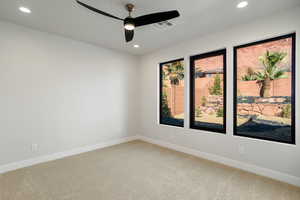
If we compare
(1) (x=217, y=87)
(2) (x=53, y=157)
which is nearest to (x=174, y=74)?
(1) (x=217, y=87)

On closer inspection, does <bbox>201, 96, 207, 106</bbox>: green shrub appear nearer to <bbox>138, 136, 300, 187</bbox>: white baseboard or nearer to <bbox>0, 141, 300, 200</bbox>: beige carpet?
<bbox>138, 136, 300, 187</bbox>: white baseboard

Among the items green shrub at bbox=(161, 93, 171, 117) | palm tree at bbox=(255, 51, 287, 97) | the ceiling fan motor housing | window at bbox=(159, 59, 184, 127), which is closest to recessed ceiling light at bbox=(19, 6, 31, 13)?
the ceiling fan motor housing

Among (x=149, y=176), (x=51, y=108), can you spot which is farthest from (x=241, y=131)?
(x=51, y=108)

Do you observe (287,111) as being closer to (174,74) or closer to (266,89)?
(266,89)

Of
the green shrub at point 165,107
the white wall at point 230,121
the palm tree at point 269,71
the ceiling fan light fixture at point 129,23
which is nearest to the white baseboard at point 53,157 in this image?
the white wall at point 230,121

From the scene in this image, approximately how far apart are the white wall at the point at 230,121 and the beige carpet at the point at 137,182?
0.96 ft

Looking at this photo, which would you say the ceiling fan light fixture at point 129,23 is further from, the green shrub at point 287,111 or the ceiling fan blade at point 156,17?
the green shrub at point 287,111

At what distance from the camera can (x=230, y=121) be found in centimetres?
282

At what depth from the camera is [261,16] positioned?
2408 millimetres

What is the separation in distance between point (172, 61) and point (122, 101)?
1.84 metres

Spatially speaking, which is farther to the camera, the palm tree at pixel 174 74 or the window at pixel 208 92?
the palm tree at pixel 174 74

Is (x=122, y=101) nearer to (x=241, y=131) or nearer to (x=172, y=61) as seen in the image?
(x=172, y=61)

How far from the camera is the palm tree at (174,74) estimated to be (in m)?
3.82

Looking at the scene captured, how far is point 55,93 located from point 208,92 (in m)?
3.37
